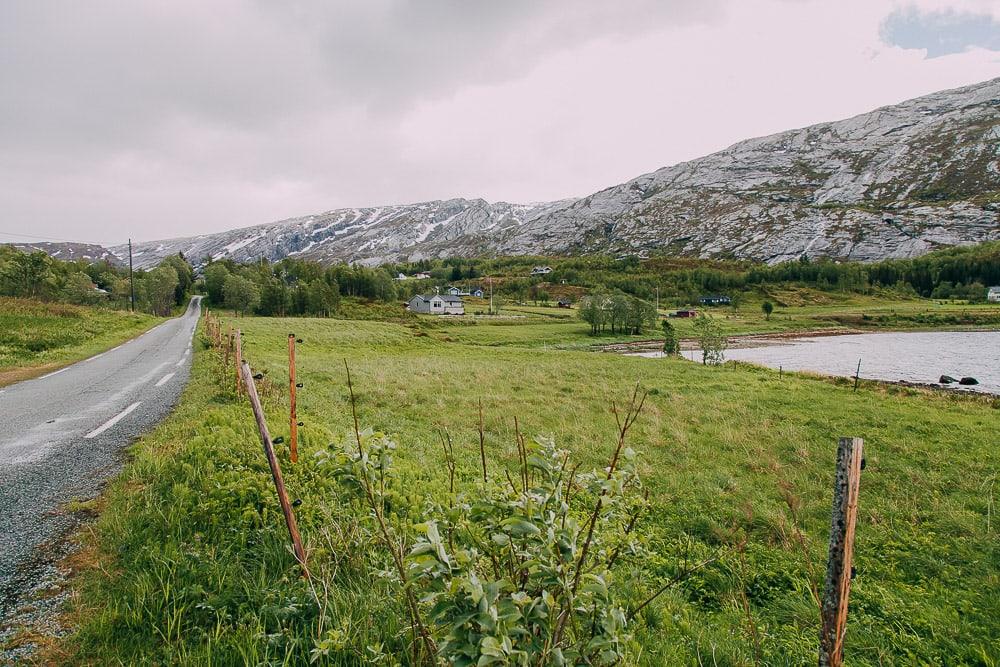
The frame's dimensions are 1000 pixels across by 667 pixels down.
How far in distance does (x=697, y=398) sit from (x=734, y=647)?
17.2 meters

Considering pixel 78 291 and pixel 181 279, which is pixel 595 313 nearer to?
pixel 78 291

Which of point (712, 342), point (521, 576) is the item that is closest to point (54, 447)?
point (521, 576)

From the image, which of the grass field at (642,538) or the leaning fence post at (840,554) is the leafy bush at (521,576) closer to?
the grass field at (642,538)

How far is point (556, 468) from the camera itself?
295 centimetres

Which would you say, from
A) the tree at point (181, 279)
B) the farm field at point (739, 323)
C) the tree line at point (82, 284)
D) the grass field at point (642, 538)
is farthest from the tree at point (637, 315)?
the tree at point (181, 279)

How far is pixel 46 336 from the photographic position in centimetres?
2823

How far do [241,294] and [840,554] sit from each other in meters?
121

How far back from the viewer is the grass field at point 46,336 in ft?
71.8

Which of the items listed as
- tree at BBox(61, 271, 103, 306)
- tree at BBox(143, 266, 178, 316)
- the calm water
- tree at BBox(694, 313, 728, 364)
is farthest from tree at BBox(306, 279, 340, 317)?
tree at BBox(694, 313, 728, 364)

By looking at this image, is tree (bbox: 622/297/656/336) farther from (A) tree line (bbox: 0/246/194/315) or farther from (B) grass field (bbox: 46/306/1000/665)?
(A) tree line (bbox: 0/246/194/315)

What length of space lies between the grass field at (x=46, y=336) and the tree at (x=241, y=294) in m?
62.8

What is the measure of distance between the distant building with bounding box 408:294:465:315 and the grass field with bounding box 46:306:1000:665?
10938cm

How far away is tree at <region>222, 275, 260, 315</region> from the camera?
104375 millimetres

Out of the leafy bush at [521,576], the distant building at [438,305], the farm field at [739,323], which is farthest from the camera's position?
the distant building at [438,305]
